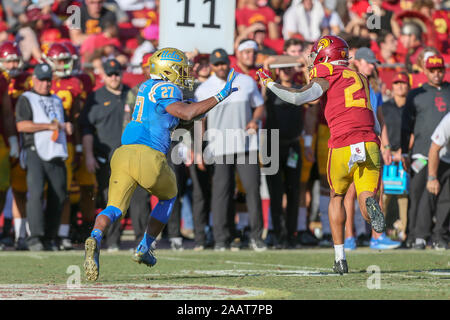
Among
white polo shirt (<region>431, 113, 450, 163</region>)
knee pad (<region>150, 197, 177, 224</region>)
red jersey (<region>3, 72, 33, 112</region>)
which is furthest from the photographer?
red jersey (<region>3, 72, 33, 112</region>)

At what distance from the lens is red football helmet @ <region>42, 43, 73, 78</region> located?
12.8 metres

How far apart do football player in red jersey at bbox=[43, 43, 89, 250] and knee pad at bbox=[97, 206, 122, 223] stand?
4849mm

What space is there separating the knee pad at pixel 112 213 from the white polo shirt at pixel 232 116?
4371 millimetres

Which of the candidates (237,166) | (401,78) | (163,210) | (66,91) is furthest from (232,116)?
(163,210)

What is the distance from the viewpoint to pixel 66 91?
1281 centimetres

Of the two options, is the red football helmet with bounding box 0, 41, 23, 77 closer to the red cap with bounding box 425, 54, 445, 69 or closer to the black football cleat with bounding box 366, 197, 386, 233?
the red cap with bounding box 425, 54, 445, 69

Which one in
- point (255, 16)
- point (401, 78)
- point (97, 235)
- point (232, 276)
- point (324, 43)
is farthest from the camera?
point (255, 16)

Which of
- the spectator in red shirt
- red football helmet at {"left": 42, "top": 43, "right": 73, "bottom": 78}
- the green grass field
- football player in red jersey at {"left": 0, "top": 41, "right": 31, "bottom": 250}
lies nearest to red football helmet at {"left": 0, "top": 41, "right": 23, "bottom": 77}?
football player in red jersey at {"left": 0, "top": 41, "right": 31, "bottom": 250}

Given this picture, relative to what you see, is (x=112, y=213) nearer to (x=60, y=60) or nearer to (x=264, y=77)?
(x=264, y=77)

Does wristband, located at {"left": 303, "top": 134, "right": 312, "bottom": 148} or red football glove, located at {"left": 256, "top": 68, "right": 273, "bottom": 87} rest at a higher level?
red football glove, located at {"left": 256, "top": 68, "right": 273, "bottom": 87}

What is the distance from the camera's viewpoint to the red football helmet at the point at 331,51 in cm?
856

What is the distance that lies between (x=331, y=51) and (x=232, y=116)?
3.66 metres

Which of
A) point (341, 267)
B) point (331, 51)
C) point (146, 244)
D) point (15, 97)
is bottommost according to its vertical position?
point (341, 267)

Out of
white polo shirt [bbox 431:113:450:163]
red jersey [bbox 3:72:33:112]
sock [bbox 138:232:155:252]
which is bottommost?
sock [bbox 138:232:155:252]
